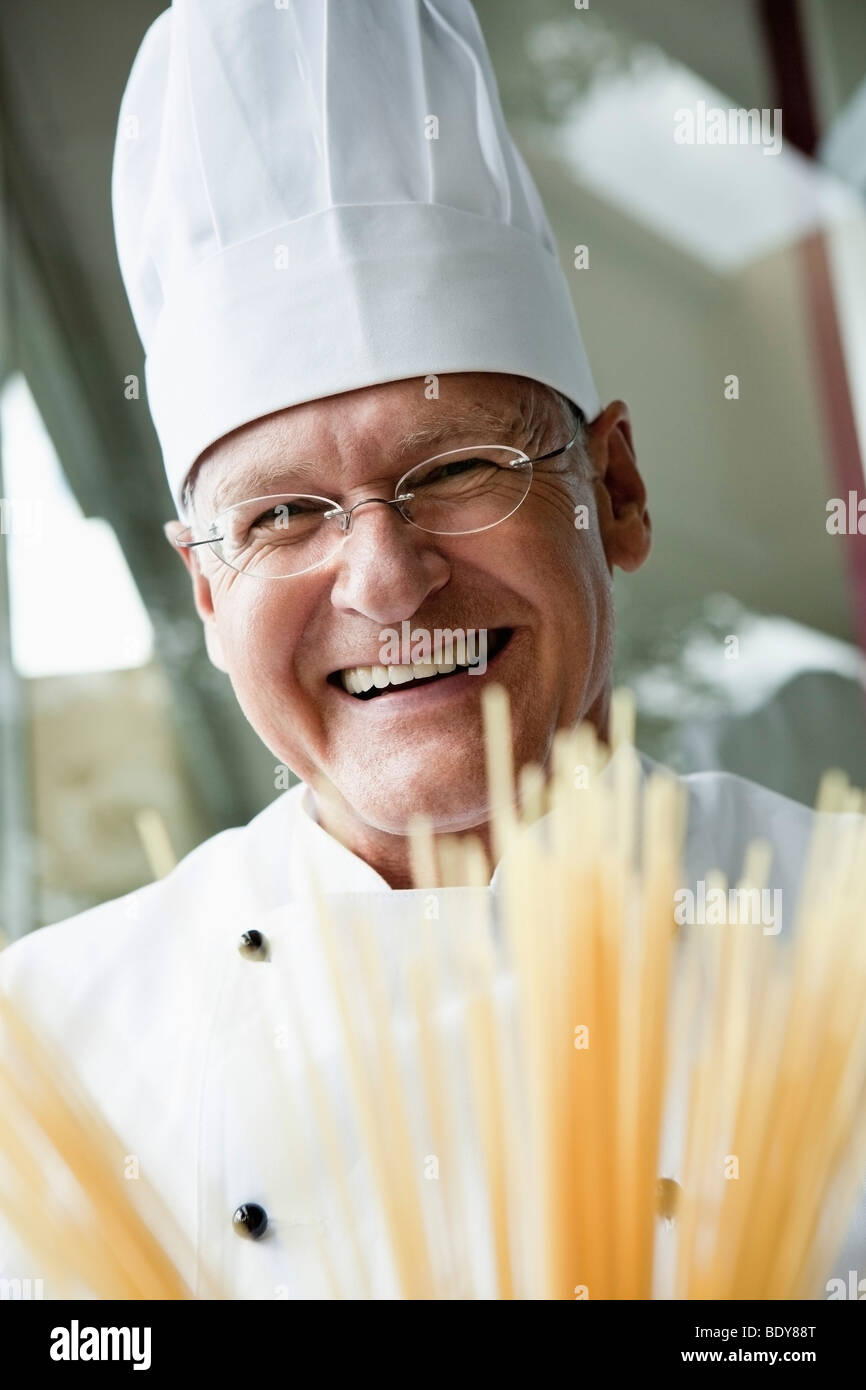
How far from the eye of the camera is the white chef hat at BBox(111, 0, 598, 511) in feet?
2.28

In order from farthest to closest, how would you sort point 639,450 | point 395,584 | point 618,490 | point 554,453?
point 639,450 < point 618,490 < point 554,453 < point 395,584

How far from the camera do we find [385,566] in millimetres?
668

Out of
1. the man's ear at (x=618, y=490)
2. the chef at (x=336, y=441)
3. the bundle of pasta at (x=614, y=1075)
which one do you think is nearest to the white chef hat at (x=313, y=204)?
the chef at (x=336, y=441)

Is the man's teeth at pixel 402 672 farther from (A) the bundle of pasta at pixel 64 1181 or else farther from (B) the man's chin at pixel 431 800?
(A) the bundle of pasta at pixel 64 1181

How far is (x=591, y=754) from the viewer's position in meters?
0.38

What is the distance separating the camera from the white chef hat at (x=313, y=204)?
0.70m

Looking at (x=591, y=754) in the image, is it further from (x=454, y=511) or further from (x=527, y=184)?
(x=527, y=184)

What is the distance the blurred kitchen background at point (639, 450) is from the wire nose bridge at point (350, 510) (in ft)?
3.59

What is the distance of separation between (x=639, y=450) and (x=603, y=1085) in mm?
1673

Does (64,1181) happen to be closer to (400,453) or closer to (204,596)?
(400,453)

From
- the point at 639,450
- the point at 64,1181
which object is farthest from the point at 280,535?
the point at 639,450
